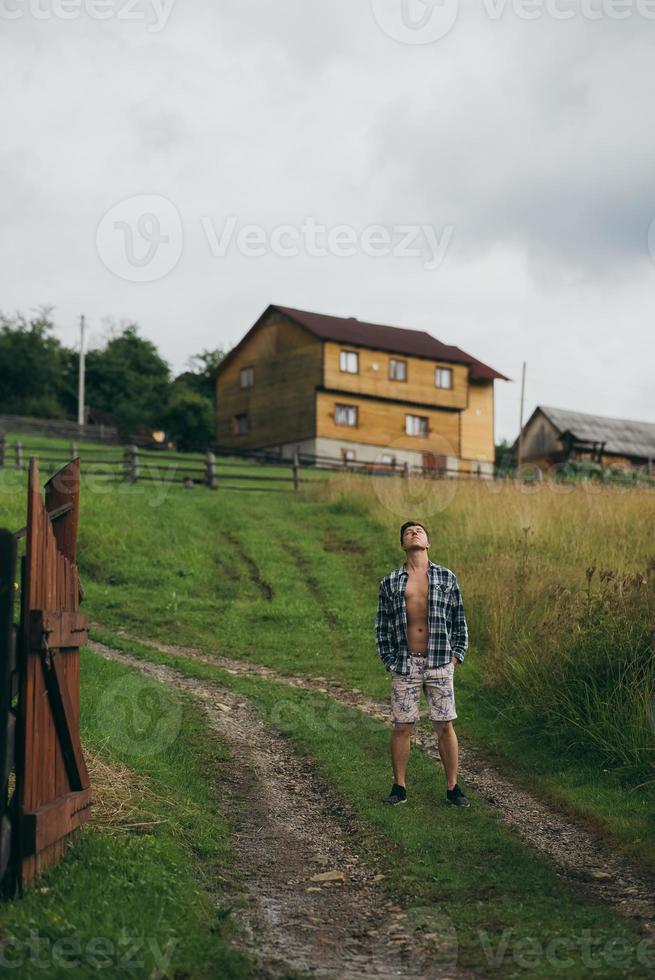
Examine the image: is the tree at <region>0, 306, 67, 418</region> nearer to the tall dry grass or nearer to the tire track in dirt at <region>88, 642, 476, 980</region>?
the tall dry grass

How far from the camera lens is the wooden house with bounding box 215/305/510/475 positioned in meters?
51.1

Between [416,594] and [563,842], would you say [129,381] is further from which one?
[563,842]

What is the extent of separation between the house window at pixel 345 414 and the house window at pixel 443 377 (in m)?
5.80

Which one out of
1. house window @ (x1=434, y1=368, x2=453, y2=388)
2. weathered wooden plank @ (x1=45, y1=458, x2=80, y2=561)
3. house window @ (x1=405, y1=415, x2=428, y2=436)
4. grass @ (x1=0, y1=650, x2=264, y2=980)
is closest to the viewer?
grass @ (x1=0, y1=650, x2=264, y2=980)

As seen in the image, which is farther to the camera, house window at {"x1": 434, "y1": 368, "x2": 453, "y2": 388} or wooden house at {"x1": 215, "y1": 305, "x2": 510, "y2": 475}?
house window at {"x1": 434, "y1": 368, "x2": 453, "y2": 388}

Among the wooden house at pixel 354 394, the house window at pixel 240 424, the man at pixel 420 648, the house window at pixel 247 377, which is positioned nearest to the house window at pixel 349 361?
the wooden house at pixel 354 394

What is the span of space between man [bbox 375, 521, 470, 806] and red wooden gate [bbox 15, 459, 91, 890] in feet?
9.29

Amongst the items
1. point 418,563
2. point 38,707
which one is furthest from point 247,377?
point 38,707

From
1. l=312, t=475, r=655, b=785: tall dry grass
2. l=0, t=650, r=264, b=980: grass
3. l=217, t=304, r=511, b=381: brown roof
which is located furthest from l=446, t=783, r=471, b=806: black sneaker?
l=217, t=304, r=511, b=381: brown roof

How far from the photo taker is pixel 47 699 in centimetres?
589

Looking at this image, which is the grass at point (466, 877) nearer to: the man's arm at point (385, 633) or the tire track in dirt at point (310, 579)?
the man's arm at point (385, 633)

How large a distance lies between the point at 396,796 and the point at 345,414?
1725 inches

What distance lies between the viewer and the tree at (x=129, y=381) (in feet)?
225

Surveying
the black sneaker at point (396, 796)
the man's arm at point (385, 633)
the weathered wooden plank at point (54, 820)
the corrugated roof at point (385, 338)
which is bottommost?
the black sneaker at point (396, 796)
